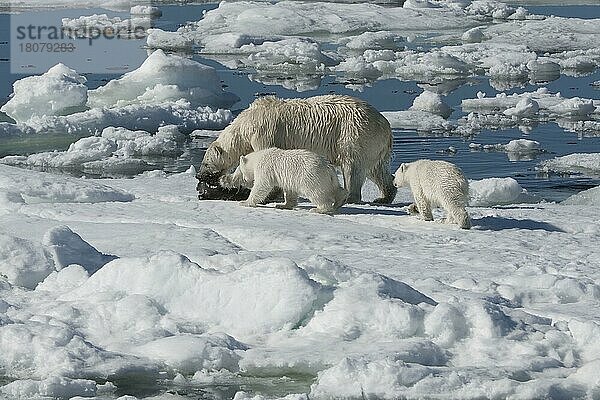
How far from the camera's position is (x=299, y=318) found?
5.40m

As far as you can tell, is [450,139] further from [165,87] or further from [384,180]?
[384,180]

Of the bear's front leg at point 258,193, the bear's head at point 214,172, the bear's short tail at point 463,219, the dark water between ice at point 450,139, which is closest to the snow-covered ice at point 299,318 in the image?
the bear's short tail at point 463,219

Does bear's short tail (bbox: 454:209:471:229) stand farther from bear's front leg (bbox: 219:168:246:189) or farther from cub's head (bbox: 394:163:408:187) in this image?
bear's front leg (bbox: 219:168:246:189)

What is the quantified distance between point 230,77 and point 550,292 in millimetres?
17734

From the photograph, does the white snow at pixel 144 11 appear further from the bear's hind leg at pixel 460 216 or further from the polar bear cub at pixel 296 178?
the bear's hind leg at pixel 460 216

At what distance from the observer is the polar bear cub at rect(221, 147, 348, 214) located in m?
8.43

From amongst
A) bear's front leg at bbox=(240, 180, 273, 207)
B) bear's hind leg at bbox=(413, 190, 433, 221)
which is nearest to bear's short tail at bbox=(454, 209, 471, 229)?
bear's hind leg at bbox=(413, 190, 433, 221)

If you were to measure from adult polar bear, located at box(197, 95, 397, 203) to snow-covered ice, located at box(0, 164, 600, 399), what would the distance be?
200cm

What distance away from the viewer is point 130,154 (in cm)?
1527

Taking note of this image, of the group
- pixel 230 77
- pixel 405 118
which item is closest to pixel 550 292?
pixel 405 118

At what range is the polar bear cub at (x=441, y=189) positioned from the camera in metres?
8.09

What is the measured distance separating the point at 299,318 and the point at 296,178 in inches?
124

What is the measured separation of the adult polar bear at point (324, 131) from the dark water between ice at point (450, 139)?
12.2ft

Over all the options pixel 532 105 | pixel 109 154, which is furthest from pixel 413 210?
pixel 532 105
